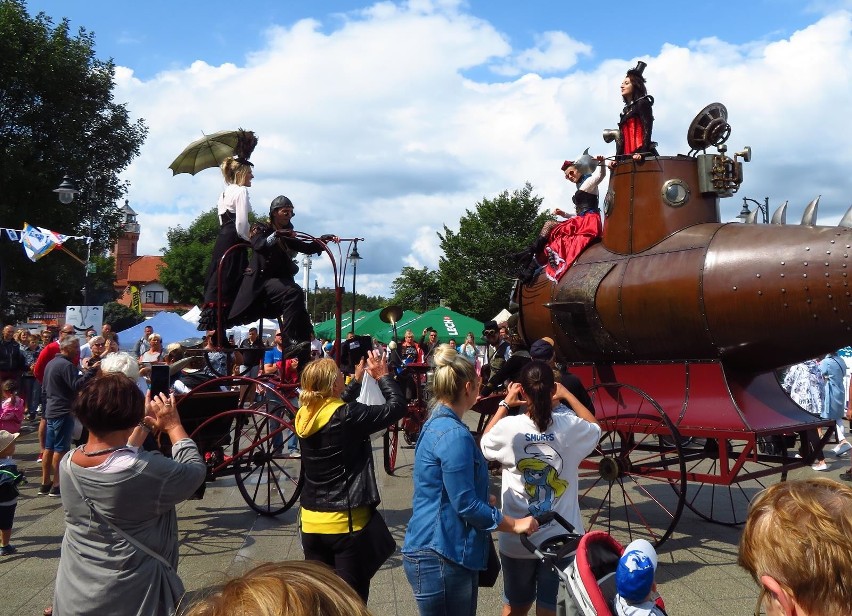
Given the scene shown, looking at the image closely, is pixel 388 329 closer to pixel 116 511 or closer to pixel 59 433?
pixel 59 433

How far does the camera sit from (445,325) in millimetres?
21391

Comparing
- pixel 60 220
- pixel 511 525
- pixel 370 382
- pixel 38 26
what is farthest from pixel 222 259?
pixel 38 26

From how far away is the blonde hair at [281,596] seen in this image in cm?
108

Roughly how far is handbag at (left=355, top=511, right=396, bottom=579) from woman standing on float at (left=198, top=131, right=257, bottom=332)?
3527 millimetres

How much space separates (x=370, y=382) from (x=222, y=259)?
244 cm

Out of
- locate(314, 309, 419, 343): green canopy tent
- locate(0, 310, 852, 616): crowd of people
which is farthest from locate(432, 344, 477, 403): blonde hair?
locate(314, 309, 419, 343): green canopy tent

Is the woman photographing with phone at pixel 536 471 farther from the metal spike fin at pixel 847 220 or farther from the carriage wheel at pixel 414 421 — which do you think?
the carriage wheel at pixel 414 421

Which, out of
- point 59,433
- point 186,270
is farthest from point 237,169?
point 186,270

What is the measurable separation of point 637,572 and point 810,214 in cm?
505

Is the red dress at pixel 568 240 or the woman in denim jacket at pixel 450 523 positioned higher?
the red dress at pixel 568 240

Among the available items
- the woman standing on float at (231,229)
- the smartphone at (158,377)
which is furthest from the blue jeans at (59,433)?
the smartphone at (158,377)

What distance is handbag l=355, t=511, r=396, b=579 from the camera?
3789 mm

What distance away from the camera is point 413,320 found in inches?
868

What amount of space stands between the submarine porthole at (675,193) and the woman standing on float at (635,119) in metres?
0.47
